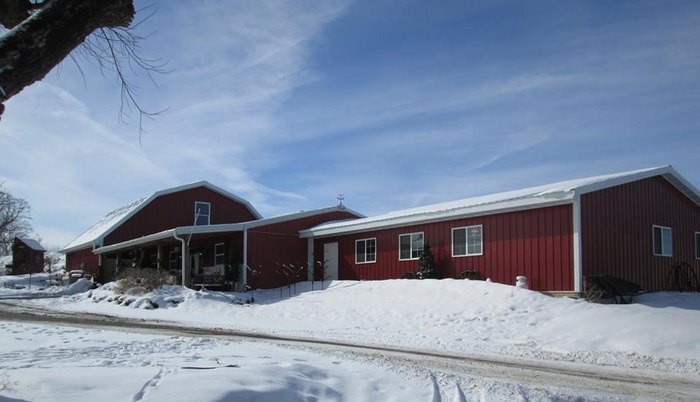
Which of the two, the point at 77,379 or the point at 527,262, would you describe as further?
the point at 527,262

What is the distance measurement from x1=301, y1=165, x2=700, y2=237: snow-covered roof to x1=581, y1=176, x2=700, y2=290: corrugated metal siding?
28cm

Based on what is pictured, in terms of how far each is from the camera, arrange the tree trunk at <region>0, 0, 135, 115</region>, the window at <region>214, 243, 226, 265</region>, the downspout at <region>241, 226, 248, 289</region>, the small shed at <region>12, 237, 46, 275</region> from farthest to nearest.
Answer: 1. the small shed at <region>12, 237, 46, 275</region>
2. the window at <region>214, 243, 226, 265</region>
3. the downspout at <region>241, 226, 248, 289</region>
4. the tree trunk at <region>0, 0, 135, 115</region>

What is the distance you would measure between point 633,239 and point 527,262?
141 inches

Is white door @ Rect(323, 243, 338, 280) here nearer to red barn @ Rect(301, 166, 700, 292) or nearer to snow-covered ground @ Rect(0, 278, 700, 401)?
red barn @ Rect(301, 166, 700, 292)

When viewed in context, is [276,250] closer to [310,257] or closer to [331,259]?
[310,257]

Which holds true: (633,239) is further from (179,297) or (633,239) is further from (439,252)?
(179,297)

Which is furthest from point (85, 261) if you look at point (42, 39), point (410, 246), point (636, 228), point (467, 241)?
point (42, 39)

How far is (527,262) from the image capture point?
16938mm

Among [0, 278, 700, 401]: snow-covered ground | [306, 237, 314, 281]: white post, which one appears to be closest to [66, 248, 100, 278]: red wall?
[0, 278, 700, 401]: snow-covered ground

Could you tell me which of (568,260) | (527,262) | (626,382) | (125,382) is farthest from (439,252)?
(125,382)

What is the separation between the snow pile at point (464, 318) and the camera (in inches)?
411

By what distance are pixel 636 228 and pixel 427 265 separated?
657cm

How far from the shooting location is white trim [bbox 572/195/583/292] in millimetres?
15367

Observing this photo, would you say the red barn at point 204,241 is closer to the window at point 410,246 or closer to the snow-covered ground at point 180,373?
the window at point 410,246
